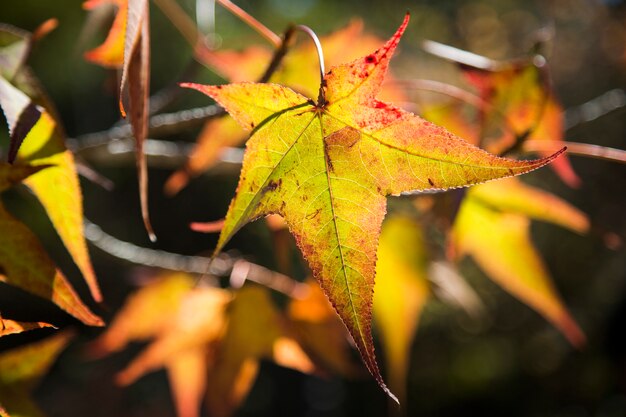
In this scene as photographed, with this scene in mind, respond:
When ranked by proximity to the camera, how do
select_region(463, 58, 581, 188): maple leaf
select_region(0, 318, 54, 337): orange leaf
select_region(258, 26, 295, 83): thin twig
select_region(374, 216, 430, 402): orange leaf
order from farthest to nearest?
select_region(374, 216, 430, 402): orange leaf, select_region(463, 58, 581, 188): maple leaf, select_region(258, 26, 295, 83): thin twig, select_region(0, 318, 54, 337): orange leaf

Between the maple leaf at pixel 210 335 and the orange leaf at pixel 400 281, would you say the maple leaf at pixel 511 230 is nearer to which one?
the orange leaf at pixel 400 281

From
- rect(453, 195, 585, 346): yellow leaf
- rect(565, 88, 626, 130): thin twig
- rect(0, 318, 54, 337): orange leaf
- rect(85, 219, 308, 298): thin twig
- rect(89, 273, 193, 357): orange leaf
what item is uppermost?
rect(565, 88, 626, 130): thin twig

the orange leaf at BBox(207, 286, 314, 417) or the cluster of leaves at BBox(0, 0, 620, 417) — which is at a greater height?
the cluster of leaves at BBox(0, 0, 620, 417)

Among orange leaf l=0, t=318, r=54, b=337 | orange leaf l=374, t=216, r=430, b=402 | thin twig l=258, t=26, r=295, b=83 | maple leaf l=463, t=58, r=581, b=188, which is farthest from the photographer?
orange leaf l=374, t=216, r=430, b=402

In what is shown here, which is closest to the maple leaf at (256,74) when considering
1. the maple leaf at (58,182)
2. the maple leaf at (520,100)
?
the maple leaf at (520,100)

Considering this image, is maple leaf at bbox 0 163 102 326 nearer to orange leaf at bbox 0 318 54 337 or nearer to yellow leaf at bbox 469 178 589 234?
orange leaf at bbox 0 318 54 337

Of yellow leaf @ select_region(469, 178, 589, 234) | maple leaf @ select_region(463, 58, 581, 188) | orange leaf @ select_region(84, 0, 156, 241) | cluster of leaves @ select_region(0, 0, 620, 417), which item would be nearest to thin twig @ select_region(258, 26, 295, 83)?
cluster of leaves @ select_region(0, 0, 620, 417)

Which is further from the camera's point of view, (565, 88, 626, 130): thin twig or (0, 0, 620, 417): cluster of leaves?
(565, 88, 626, 130): thin twig
